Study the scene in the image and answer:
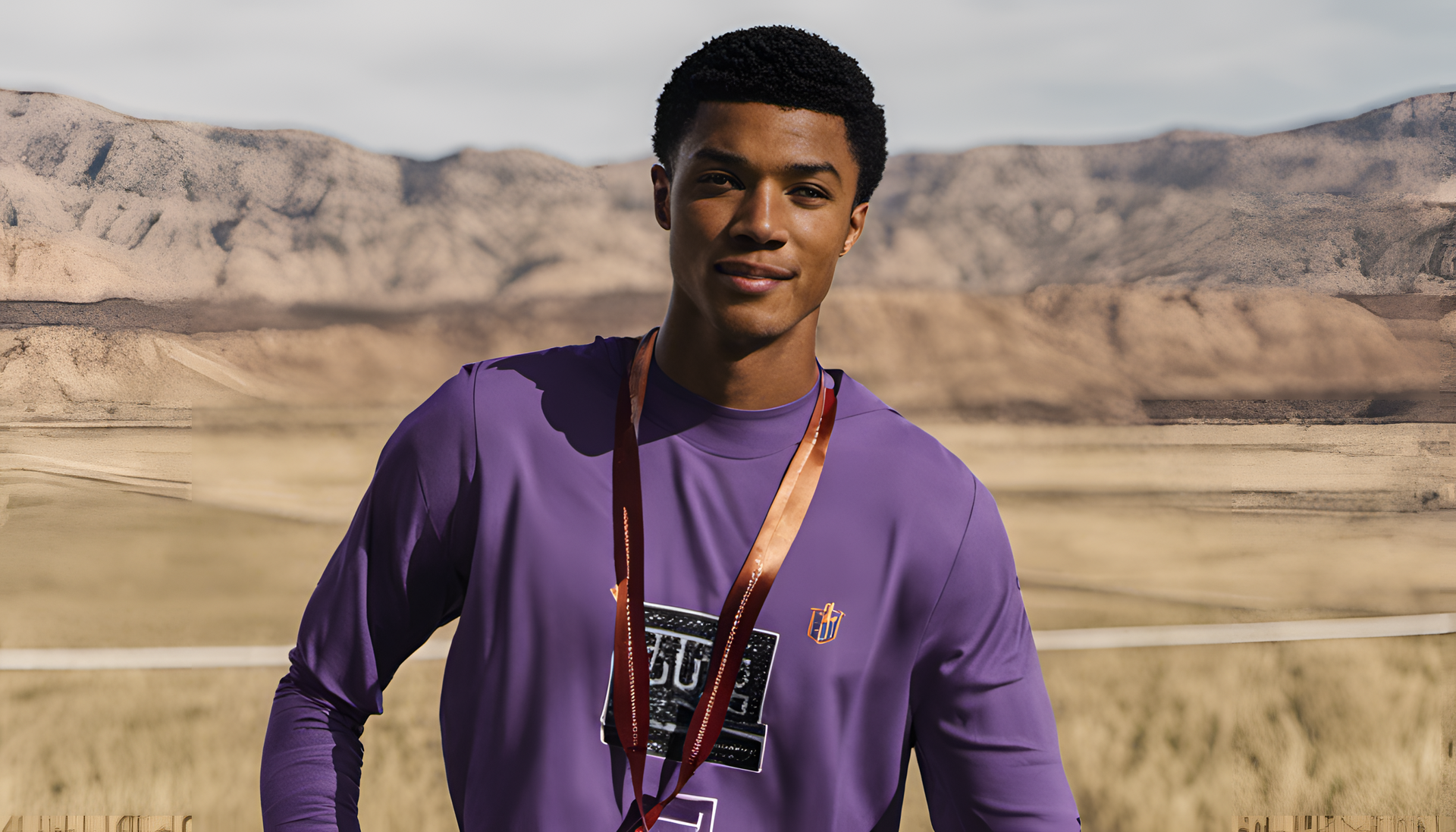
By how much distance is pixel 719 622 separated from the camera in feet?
6.98

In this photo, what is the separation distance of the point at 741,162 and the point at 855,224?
0.45 metres

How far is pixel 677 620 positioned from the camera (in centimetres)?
215

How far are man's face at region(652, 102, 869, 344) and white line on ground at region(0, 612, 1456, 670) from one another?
47.6ft

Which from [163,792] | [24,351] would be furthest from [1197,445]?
[24,351]

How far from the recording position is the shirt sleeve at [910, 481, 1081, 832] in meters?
2.23

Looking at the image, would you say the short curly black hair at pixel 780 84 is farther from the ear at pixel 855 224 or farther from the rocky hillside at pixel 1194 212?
the rocky hillside at pixel 1194 212

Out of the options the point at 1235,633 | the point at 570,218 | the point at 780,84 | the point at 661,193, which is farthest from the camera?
the point at 570,218

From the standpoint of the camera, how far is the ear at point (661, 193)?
2.47 meters

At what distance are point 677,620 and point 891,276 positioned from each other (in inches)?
3677

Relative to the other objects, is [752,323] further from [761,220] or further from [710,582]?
[710,582]

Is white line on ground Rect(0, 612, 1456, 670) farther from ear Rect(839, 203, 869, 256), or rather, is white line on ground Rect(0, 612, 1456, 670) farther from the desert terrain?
ear Rect(839, 203, 869, 256)

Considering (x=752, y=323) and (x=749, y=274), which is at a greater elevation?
(x=749, y=274)

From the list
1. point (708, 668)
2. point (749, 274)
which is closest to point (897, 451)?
point (749, 274)

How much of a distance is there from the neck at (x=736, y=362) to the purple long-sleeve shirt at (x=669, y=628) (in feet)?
0.15
